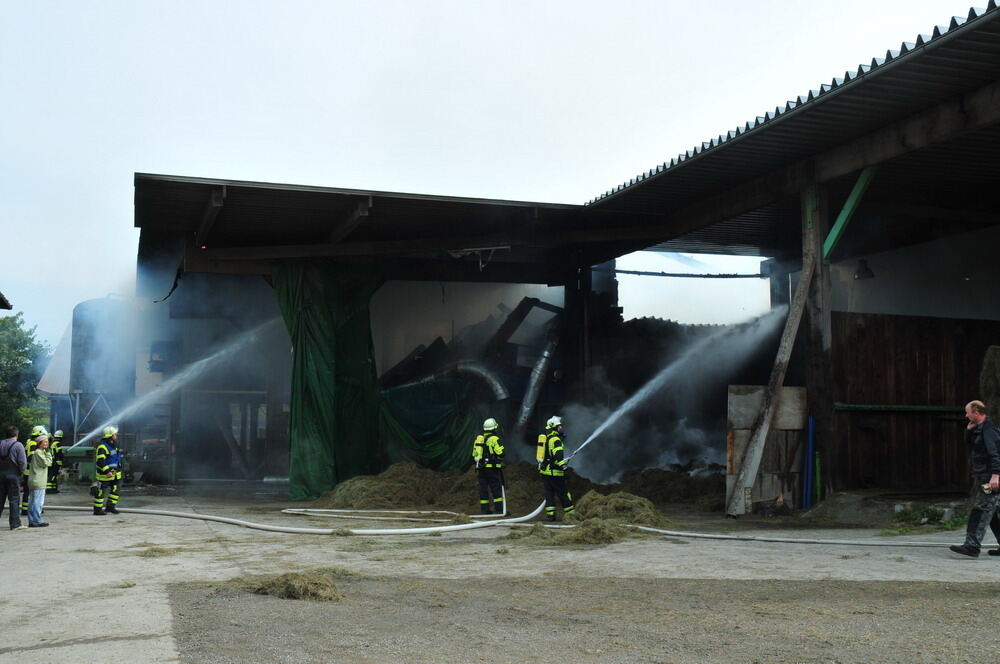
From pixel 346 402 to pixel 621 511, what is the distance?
9.21 meters

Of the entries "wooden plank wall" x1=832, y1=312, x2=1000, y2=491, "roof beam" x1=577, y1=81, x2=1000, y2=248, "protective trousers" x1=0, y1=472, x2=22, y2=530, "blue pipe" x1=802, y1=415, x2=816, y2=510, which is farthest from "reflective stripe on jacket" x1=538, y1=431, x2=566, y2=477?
"protective trousers" x1=0, y1=472, x2=22, y2=530

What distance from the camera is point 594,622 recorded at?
6.64 meters

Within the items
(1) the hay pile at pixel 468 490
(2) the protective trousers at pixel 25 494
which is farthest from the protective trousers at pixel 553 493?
(2) the protective trousers at pixel 25 494

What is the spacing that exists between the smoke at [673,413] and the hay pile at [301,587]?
15249 millimetres

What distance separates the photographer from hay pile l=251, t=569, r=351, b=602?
748cm

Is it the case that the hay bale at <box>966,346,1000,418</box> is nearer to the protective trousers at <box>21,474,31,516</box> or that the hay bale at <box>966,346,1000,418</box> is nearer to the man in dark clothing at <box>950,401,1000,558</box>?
the man in dark clothing at <box>950,401,1000,558</box>

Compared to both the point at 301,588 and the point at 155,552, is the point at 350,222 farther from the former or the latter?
the point at 301,588

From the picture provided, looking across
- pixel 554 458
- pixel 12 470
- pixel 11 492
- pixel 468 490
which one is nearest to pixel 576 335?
pixel 468 490

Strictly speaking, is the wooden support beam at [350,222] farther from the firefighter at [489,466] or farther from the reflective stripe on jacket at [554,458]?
the reflective stripe on jacket at [554,458]

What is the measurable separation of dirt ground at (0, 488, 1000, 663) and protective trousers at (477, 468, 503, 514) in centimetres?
340

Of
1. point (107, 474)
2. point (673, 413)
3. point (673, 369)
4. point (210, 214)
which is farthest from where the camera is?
point (673, 369)

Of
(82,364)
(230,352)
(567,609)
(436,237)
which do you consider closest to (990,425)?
(567,609)

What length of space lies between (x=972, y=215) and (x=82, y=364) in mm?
22756

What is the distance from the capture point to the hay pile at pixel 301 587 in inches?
295
